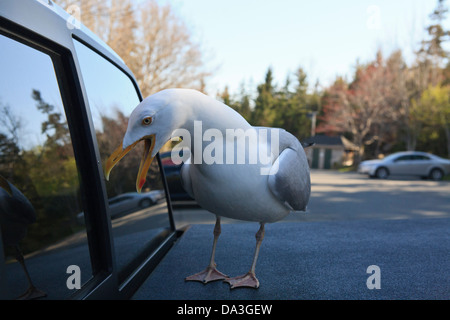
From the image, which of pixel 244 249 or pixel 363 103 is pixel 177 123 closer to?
pixel 244 249

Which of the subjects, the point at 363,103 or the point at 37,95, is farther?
the point at 363,103

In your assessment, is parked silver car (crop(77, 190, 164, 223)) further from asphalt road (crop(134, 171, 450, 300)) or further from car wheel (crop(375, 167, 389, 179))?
car wheel (crop(375, 167, 389, 179))

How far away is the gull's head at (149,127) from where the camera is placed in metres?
1.01

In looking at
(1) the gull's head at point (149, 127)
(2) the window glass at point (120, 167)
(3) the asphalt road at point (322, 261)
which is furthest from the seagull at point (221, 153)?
(2) the window glass at point (120, 167)

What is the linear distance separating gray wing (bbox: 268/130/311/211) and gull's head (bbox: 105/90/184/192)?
439 millimetres

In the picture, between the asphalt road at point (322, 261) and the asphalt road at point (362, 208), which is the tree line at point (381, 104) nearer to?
the asphalt road at point (362, 208)

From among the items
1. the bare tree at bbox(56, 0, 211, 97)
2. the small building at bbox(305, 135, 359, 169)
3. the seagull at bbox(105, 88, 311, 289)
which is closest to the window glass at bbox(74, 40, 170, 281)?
the seagull at bbox(105, 88, 311, 289)

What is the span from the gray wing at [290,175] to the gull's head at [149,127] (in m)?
0.44

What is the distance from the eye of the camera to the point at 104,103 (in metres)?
1.63

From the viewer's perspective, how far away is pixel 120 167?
1.68 meters

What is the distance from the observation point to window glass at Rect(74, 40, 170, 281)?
1.45 m

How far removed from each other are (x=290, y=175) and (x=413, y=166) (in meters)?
17.5
